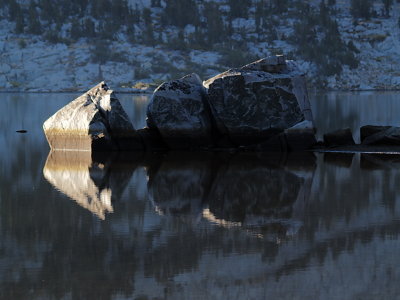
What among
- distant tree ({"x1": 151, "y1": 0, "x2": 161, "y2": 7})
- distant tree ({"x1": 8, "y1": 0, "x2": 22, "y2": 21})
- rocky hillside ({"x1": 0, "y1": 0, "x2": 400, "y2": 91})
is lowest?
rocky hillside ({"x1": 0, "y1": 0, "x2": 400, "y2": 91})

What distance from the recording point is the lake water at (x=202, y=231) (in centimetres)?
1085

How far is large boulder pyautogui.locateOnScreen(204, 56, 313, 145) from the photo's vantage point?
92.8 feet

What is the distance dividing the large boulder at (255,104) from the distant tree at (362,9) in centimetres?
16659

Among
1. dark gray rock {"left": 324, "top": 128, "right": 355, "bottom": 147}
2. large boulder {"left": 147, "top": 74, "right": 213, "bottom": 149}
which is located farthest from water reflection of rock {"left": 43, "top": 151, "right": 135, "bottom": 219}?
dark gray rock {"left": 324, "top": 128, "right": 355, "bottom": 147}

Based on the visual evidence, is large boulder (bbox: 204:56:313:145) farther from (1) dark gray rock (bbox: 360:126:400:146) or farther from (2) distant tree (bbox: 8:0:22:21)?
(2) distant tree (bbox: 8:0:22:21)

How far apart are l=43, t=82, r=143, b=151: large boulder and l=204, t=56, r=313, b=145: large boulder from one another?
2.86 meters

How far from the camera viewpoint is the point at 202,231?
1396 cm

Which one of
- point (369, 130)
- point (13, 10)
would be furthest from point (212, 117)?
point (13, 10)

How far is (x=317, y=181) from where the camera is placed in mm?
20203

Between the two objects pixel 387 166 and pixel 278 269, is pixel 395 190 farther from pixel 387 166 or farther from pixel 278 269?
pixel 278 269

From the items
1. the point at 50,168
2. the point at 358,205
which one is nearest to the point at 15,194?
the point at 50,168

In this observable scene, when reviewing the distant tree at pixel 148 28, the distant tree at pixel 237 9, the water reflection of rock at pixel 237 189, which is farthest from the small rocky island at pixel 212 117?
the distant tree at pixel 237 9

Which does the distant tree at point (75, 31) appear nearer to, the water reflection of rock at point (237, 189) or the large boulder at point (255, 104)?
the large boulder at point (255, 104)

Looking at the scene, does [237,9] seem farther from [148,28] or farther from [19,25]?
[19,25]
